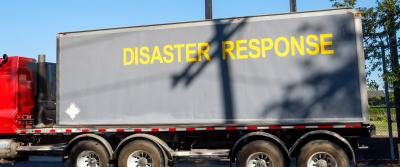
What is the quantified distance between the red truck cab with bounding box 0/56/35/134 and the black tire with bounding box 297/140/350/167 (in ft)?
22.7

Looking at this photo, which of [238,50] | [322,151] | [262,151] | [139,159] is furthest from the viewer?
[139,159]

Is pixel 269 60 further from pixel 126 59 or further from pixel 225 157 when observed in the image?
pixel 126 59

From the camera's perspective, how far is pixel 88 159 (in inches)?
379

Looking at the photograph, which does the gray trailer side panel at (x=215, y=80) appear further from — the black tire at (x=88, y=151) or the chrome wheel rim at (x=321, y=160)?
the chrome wheel rim at (x=321, y=160)

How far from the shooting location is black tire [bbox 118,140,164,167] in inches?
357

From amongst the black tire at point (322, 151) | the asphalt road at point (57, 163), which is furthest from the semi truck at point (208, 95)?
the asphalt road at point (57, 163)

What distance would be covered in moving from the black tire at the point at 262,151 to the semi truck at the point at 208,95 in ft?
0.07

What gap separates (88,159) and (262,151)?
13.6ft

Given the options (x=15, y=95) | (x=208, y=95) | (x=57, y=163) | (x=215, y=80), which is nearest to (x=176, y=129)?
(x=208, y=95)

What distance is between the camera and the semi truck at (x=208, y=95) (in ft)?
27.8

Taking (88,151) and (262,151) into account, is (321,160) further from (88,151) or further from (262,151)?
(88,151)

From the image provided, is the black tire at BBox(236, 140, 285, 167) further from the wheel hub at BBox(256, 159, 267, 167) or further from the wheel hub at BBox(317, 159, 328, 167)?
the wheel hub at BBox(317, 159, 328, 167)

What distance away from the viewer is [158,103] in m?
9.27

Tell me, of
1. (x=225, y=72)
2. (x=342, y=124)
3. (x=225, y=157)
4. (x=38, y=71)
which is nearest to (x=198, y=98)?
(x=225, y=72)
